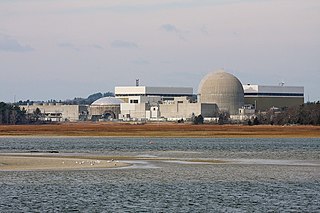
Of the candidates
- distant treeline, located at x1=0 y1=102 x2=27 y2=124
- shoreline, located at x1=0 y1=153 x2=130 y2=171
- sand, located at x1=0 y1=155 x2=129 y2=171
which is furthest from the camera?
distant treeline, located at x1=0 y1=102 x2=27 y2=124

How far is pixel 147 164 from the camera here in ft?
192

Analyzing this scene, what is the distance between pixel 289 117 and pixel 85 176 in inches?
4659

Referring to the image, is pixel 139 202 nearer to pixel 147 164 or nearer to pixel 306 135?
pixel 147 164

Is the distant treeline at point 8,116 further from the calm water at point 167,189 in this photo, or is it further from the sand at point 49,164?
the calm water at point 167,189

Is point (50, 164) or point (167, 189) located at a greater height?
point (50, 164)

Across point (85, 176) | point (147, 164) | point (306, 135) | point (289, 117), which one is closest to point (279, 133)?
point (306, 135)

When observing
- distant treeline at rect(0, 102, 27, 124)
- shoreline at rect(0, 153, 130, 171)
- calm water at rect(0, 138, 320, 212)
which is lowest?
calm water at rect(0, 138, 320, 212)

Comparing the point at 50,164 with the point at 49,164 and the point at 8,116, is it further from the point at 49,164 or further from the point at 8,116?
the point at 8,116

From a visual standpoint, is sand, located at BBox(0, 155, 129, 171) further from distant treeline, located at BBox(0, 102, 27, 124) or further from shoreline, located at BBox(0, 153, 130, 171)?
distant treeline, located at BBox(0, 102, 27, 124)

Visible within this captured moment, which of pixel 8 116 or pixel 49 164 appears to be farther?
pixel 8 116

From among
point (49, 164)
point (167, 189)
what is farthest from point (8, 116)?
point (167, 189)

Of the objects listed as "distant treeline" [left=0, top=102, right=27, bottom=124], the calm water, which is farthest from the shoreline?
"distant treeline" [left=0, top=102, right=27, bottom=124]

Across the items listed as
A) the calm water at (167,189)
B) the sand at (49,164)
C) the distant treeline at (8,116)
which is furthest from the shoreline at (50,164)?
the distant treeline at (8,116)

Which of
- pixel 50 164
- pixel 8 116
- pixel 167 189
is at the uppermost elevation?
pixel 8 116
